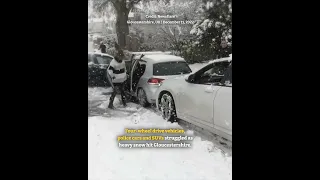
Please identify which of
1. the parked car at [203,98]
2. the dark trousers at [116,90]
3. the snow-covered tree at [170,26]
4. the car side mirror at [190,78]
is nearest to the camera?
the parked car at [203,98]

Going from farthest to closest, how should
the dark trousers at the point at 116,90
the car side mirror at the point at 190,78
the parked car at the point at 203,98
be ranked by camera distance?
1. the dark trousers at the point at 116,90
2. the car side mirror at the point at 190,78
3. the parked car at the point at 203,98

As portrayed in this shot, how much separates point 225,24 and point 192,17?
419 millimetres

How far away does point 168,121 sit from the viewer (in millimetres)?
4781

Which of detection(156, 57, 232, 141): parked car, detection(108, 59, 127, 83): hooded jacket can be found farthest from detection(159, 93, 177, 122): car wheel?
detection(108, 59, 127, 83): hooded jacket

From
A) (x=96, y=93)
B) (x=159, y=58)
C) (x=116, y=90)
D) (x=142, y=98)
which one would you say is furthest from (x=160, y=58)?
(x=96, y=93)

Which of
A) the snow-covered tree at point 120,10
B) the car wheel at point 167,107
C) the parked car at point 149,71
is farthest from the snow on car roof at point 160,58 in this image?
the car wheel at point 167,107

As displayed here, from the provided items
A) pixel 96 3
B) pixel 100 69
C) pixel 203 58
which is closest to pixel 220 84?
pixel 203 58

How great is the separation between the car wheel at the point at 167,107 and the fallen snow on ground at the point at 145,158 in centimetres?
10

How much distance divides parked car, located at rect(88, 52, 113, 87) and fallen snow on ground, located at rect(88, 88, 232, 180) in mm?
97

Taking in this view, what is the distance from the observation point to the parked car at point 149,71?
15.7ft

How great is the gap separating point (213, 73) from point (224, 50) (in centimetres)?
31

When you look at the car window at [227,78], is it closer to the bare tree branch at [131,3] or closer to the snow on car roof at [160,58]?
the snow on car roof at [160,58]

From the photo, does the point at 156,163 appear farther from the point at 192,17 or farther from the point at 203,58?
the point at 192,17

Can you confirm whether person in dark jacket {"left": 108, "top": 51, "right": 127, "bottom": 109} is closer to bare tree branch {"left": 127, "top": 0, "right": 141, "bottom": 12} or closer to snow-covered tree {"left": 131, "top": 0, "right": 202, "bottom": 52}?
snow-covered tree {"left": 131, "top": 0, "right": 202, "bottom": 52}
